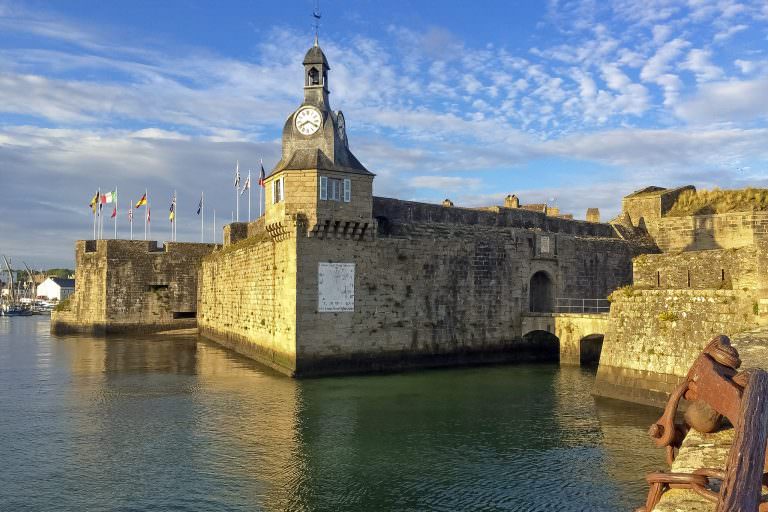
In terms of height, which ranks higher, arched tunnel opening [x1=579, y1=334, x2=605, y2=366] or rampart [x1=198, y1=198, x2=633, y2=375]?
rampart [x1=198, y1=198, x2=633, y2=375]

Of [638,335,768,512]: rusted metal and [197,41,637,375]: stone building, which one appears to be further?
[197,41,637,375]: stone building

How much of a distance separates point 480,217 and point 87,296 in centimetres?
2790

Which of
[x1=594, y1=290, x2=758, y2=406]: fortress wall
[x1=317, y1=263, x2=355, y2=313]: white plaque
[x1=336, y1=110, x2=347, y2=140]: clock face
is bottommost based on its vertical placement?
[x1=594, y1=290, x2=758, y2=406]: fortress wall

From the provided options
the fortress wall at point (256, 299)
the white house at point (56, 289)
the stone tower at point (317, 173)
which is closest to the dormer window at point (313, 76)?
the stone tower at point (317, 173)

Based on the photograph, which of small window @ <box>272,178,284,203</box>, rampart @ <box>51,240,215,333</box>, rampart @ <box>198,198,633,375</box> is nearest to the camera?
rampart @ <box>198,198,633,375</box>

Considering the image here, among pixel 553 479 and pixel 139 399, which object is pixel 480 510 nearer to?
pixel 553 479

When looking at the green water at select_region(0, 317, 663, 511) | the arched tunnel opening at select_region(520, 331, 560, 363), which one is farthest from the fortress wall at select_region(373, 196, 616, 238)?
the green water at select_region(0, 317, 663, 511)

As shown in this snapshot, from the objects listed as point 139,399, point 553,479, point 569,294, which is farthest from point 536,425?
point 569,294

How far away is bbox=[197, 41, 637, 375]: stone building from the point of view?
73.9 feet

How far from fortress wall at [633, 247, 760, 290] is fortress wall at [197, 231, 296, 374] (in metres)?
11.7

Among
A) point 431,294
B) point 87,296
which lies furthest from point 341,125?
point 87,296

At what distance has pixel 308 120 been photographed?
23.7 m

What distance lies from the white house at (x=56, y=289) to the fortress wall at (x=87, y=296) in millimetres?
70868

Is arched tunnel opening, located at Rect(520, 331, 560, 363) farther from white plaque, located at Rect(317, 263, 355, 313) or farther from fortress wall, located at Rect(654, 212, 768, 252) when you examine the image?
fortress wall, located at Rect(654, 212, 768, 252)
